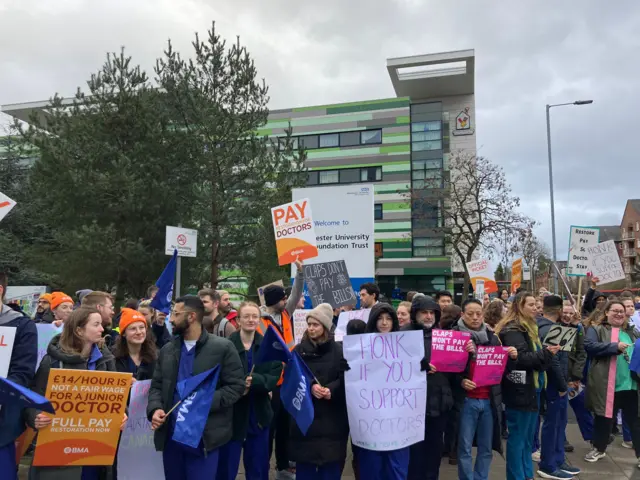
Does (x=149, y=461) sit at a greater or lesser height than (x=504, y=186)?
lesser

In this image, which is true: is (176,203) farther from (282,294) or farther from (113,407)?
(113,407)

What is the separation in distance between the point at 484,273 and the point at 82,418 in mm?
12207

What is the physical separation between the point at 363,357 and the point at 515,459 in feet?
6.86

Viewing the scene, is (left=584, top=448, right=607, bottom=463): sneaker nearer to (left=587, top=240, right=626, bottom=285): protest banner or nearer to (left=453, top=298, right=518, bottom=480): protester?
(left=453, top=298, right=518, bottom=480): protester

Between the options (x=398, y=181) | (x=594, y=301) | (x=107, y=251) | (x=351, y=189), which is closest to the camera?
(x=594, y=301)

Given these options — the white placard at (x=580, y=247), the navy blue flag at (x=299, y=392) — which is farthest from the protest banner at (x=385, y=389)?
the white placard at (x=580, y=247)

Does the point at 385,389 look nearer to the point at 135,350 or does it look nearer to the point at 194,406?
the point at 194,406

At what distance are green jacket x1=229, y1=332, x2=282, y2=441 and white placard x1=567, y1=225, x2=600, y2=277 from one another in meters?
6.73

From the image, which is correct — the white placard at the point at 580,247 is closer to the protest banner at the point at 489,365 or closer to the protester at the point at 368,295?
the protester at the point at 368,295

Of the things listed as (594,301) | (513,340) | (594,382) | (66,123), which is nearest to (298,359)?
(513,340)

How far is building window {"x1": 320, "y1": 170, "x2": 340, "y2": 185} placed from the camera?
48.2m

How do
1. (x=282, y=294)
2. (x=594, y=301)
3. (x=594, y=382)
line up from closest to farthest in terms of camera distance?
1. (x=282, y=294)
2. (x=594, y=382)
3. (x=594, y=301)

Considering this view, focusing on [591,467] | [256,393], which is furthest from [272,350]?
[591,467]

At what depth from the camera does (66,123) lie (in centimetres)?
1560
